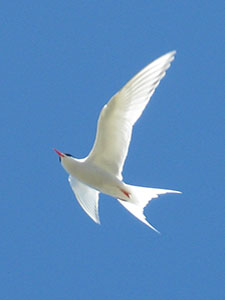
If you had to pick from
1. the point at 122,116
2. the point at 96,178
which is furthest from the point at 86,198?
the point at 122,116

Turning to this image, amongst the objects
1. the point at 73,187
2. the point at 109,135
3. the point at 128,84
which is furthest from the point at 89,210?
the point at 128,84

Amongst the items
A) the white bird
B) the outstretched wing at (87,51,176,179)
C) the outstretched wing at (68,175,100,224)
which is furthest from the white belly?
the outstretched wing at (68,175,100,224)

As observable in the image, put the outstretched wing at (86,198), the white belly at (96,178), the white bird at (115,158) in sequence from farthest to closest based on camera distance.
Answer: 1. the outstretched wing at (86,198)
2. the white belly at (96,178)
3. the white bird at (115,158)

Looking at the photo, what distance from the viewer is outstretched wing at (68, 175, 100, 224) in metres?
12.1

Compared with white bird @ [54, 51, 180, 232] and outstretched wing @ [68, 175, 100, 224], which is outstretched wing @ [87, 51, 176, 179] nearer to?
white bird @ [54, 51, 180, 232]

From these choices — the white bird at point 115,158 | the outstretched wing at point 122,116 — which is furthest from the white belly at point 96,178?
the outstretched wing at point 122,116

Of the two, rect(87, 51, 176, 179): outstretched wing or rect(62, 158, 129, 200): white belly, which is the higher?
rect(87, 51, 176, 179): outstretched wing

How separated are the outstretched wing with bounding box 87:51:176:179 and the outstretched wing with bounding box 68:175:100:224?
2.13ft

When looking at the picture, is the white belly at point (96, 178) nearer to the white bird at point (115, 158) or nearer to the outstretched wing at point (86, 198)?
the white bird at point (115, 158)

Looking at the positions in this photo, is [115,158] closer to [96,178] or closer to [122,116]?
[96,178]

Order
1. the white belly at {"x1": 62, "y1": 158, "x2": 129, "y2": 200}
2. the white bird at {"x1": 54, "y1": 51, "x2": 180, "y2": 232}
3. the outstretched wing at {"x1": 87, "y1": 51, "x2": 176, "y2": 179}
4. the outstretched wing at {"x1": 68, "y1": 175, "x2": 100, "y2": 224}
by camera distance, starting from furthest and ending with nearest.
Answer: the outstretched wing at {"x1": 68, "y1": 175, "x2": 100, "y2": 224} → the white belly at {"x1": 62, "y1": 158, "x2": 129, "y2": 200} → the white bird at {"x1": 54, "y1": 51, "x2": 180, "y2": 232} → the outstretched wing at {"x1": 87, "y1": 51, "x2": 176, "y2": 179}

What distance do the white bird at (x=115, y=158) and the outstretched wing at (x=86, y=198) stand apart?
150mm

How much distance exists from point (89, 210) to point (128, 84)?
2.08 metres

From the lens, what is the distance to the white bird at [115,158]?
35.9ft
